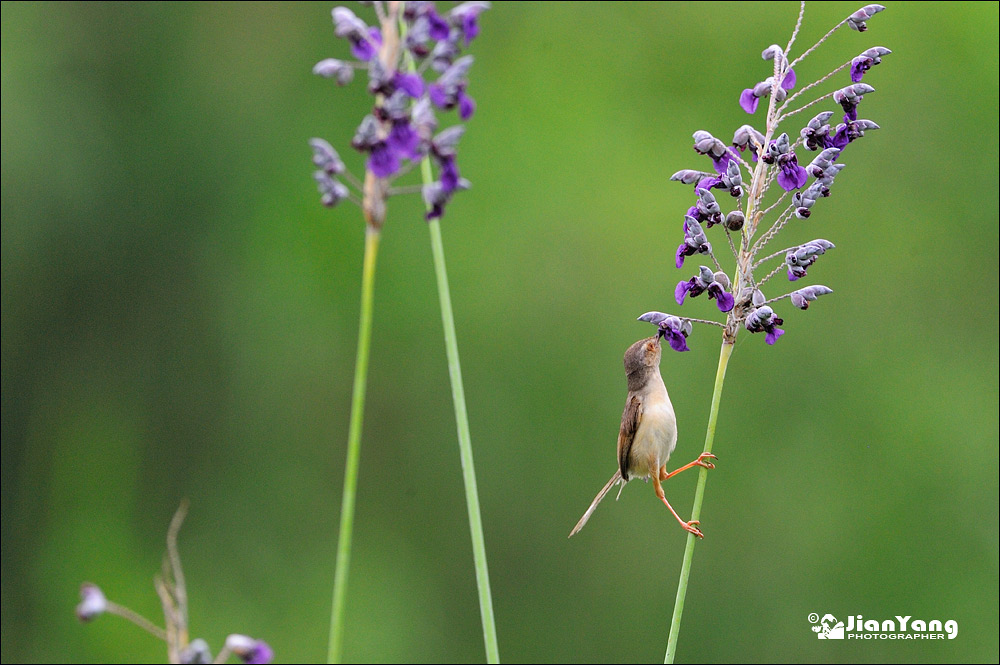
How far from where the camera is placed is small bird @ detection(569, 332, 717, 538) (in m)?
2.18

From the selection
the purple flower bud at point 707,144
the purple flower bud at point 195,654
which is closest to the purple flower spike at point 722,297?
the purple flower bud at point 707,144

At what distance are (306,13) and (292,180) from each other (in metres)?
1.31

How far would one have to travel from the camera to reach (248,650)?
1.12 meters

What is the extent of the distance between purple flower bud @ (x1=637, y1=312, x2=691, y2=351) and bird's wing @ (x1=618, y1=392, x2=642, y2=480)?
1.97ft

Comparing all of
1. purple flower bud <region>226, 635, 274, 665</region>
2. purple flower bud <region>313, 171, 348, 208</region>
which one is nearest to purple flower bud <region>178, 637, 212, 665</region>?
purple flower bud <region>226, 635, 274, 665</region>

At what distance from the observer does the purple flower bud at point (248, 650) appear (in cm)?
111

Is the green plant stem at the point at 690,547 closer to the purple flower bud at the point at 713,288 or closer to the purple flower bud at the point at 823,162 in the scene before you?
the purple flower bud at the point at 713,288

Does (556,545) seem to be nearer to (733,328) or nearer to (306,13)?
(306,13)

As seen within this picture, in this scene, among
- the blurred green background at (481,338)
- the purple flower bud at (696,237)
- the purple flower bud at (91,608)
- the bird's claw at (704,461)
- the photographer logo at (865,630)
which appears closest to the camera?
the purple flower bud at (91,608)

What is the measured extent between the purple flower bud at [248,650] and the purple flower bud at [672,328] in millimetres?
794

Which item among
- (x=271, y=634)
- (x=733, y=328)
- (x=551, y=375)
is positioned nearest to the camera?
(x=733, y=328)

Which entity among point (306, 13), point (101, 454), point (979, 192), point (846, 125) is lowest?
point (846, 125)

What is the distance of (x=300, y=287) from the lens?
6.77 metres

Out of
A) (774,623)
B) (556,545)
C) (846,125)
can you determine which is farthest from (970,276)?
(846,125)
